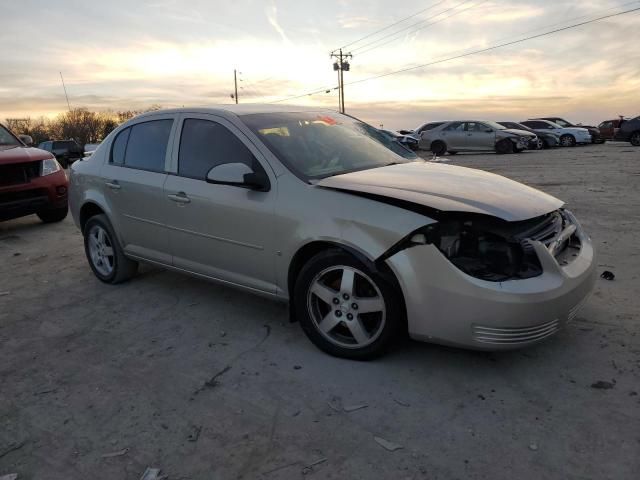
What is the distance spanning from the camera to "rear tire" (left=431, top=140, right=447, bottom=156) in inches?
894

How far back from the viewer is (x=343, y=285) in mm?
3256

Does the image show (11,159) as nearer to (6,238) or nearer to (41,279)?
(6,238)

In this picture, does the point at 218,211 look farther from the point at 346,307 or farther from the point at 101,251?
the point at 101,251

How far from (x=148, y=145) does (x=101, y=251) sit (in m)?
1.31

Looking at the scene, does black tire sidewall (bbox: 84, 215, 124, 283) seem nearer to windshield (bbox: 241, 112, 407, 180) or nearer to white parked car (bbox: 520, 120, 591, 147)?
windshield (bbox: 241, 112, 407, 180)

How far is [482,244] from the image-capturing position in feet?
9.90

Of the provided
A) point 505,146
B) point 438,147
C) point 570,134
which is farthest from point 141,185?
point 570,134

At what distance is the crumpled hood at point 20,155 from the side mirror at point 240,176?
18.6 ft

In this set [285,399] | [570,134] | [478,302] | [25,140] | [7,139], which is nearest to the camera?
[478,302]

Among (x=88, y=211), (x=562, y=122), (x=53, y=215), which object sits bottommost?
(x=53, y=215)

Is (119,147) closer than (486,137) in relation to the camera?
Yes

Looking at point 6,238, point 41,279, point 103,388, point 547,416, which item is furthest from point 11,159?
point 547,416

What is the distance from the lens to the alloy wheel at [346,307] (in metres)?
3.21

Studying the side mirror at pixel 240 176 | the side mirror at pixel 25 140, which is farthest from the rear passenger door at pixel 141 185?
the side mirror at pixel 25 140
